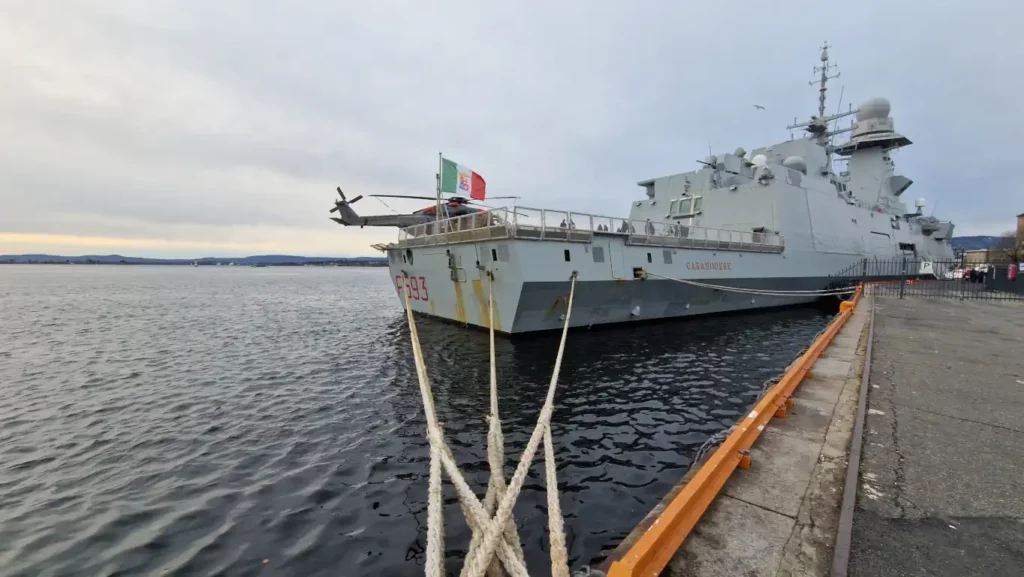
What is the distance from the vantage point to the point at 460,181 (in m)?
15.9

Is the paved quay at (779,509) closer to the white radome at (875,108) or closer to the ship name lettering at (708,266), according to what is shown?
the ship name lettering at (708,266)

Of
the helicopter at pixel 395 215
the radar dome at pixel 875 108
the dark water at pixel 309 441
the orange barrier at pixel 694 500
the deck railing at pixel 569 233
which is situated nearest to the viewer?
the orange barrier at pixel 694 500

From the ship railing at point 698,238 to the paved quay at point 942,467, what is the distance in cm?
756

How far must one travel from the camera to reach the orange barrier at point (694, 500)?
253 centimetres

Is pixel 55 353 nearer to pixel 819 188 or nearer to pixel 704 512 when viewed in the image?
pixel 704 512

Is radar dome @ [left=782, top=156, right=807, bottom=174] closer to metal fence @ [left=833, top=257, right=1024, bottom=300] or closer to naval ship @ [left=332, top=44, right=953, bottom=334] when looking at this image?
naval ship @ [left=332, top=44, right=953, bottom=334]

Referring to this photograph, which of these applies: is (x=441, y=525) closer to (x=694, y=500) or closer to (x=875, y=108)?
(x=694, y=500)

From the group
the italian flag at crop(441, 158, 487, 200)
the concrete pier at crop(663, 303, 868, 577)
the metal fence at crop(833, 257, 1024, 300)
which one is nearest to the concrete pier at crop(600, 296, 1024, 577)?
the concrete pier at crop(663, 303, 868, 577)

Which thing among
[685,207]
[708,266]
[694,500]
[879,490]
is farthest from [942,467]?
[685,207]

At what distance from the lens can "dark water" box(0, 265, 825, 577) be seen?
13.9ft

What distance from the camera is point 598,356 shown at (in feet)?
39.0

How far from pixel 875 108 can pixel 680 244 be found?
25.0 meters

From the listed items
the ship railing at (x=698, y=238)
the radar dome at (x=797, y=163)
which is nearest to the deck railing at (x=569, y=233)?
the ship railing at (x=698, y=238)

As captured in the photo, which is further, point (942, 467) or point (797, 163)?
point (797, 163)
